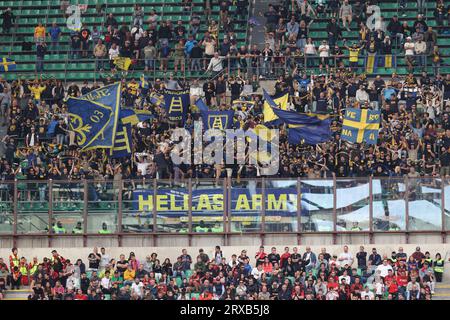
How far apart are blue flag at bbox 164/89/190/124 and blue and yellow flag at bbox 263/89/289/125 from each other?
2.99 metres

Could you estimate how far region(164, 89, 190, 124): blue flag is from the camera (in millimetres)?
54188

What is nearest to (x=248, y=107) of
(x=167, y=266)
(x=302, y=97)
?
(x=302, y=97)

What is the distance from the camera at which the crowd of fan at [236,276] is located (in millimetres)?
43500

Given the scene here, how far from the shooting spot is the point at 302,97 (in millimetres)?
54281

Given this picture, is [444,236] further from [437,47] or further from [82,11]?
[82,11]

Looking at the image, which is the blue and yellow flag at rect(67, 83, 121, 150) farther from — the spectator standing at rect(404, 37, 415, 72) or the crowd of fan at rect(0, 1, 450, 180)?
the spectator standing at rect(404, 37, 415, 72)

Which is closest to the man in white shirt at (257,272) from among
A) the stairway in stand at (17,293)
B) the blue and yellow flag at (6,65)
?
the stairway in stand at (17,293)

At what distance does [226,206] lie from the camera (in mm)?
47594

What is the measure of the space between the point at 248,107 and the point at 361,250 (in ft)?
32.0

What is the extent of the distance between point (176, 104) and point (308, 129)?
507 cm

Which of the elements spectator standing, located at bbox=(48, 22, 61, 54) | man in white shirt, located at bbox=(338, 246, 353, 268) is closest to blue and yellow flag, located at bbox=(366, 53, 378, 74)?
spectator standing, located at bbox=(48, 22, 61, 54)

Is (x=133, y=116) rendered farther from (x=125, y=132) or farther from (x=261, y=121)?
(x=261, y=121)

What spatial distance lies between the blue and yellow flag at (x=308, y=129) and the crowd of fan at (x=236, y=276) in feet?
20.8

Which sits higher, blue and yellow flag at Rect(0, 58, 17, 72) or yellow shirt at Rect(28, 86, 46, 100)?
blue and yellow flag at Rect(0, 58, 17, 72)
